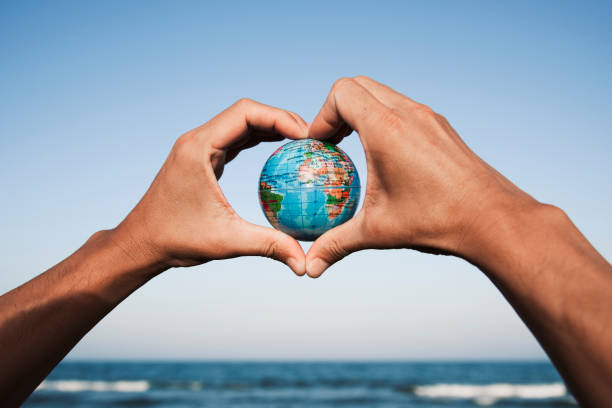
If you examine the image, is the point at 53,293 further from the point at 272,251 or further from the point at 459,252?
the point at 459,252

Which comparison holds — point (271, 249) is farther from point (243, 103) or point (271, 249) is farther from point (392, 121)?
point (392, 121)

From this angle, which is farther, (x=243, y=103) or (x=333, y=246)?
(x=243, y=103)

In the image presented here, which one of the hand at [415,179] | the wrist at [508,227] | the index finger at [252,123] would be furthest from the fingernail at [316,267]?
the wrist at [508,227]

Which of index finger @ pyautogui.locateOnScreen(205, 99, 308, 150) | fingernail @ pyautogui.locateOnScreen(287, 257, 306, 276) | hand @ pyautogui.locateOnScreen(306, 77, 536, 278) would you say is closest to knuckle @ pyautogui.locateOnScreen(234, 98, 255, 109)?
index finger @ pyautogui.locateOnScreen(205, 99, 308, 150)

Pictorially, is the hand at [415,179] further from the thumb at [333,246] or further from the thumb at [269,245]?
the thumb at [269,245]

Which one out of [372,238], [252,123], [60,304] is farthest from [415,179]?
[60,304]

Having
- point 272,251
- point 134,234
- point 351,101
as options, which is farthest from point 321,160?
point 134,234

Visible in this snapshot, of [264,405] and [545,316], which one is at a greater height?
[545,316]

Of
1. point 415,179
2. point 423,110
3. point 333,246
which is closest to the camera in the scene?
point 415,179
